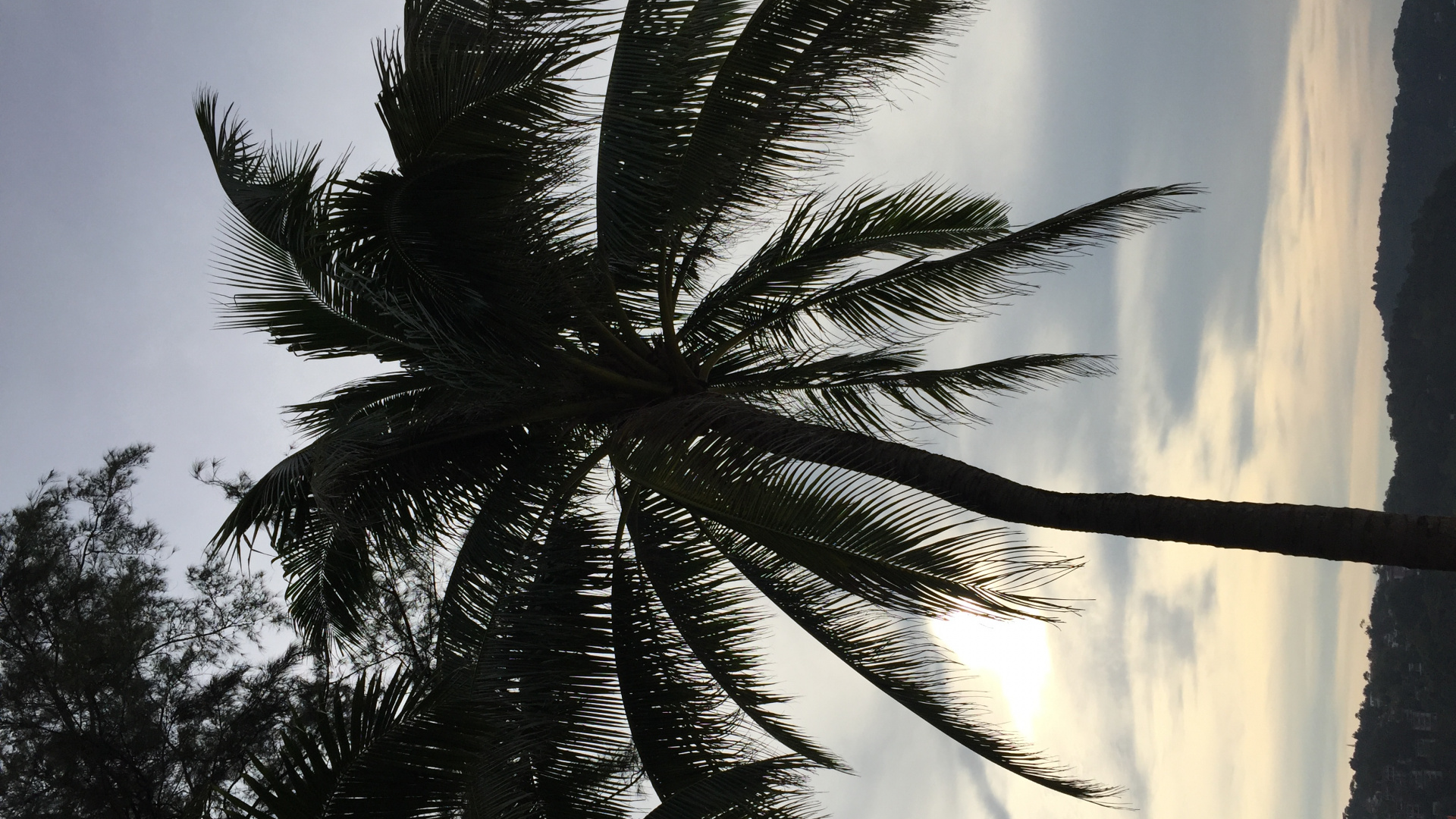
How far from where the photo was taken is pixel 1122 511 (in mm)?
3902

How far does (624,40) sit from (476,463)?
3156 mm

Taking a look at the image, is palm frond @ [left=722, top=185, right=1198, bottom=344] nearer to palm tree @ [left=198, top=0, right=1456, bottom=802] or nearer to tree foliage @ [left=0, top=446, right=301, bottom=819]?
palm tree @ [left=198, top=0, right=1456, bottom=802]

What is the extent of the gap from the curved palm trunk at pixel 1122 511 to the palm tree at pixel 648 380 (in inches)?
0.5

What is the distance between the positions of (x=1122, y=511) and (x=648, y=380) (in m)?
3.42

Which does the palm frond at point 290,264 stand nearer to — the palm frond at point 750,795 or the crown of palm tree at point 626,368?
the crown of palm tree at point 626,368

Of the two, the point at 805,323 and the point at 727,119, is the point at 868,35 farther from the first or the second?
the point at 805,323

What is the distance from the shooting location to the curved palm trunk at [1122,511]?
3.25m

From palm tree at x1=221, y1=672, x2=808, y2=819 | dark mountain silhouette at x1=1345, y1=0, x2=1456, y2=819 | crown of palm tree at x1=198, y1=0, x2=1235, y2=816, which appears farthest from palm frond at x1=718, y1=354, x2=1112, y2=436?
dark mountain silhouette at x1=1345, y1=0, x2=1456, y2=819

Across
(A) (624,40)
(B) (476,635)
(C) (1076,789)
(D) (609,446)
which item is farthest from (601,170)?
(C) (1076,789)

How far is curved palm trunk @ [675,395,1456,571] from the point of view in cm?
325

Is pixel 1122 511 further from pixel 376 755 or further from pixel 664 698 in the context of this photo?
pixel 664 698

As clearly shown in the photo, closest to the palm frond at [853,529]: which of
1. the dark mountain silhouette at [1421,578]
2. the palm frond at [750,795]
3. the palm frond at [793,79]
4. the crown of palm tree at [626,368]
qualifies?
the crown of palm tree at [626,368]

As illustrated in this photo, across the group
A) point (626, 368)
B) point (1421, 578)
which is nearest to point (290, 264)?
point (626, 368)

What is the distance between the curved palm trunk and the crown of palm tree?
0.29 feet
